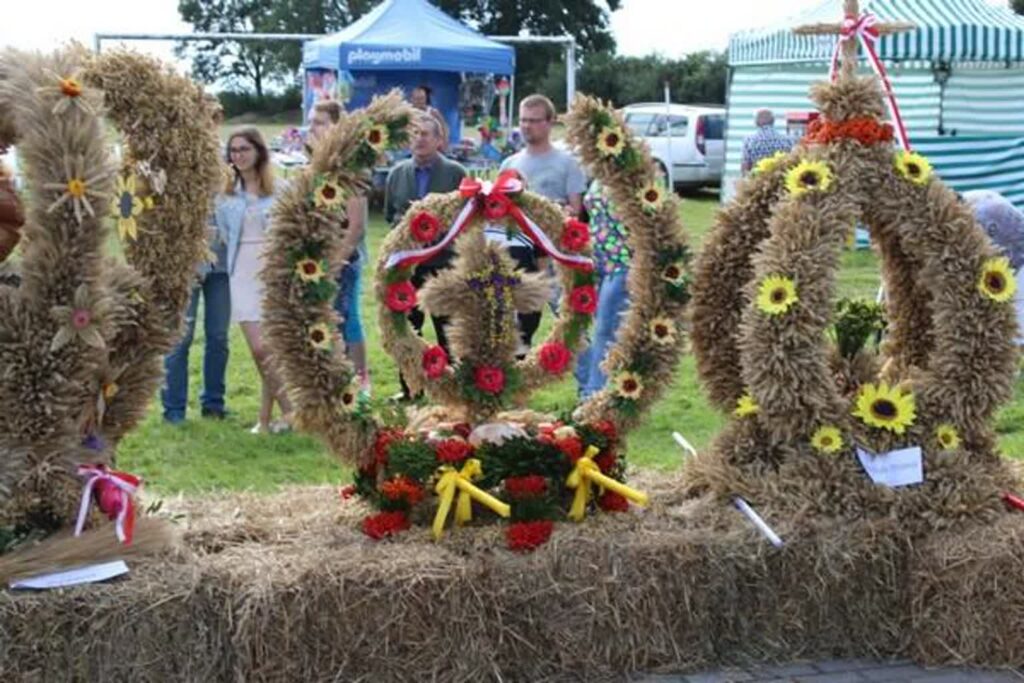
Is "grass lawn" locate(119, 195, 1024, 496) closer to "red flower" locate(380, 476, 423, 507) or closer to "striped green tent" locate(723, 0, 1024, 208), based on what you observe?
"red flower" locate(380, 476, 423, 507)

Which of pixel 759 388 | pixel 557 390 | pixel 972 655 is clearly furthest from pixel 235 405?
pixel 972 655

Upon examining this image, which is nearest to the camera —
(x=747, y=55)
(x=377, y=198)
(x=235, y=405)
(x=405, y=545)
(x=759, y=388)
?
(x=405, y=545)

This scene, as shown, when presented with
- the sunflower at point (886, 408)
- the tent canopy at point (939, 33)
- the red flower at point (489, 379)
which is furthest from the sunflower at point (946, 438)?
the tent canopy at point (939, 33)

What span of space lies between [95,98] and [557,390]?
483cm

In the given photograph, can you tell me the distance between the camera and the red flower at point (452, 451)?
4.27 meters

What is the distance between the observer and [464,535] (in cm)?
416

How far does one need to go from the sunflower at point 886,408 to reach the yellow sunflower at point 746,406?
0.35m

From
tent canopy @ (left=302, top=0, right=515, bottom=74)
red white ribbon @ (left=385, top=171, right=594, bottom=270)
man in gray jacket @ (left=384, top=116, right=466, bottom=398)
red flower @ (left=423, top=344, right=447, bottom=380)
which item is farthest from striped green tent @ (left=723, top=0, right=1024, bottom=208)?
red flower @ (left=423, top=344, right=447, bottom=380)

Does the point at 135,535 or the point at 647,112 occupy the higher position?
the point at 647,112

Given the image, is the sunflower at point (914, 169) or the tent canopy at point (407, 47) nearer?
the sunflower at point (914, 169)

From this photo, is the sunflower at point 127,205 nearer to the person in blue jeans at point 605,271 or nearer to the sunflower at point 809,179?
the sunflower at point 809,179

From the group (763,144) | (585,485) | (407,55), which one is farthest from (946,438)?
(407,55)

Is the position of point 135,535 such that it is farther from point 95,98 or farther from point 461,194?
point 461,194

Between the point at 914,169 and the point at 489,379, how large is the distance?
5.59 ft
